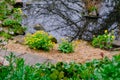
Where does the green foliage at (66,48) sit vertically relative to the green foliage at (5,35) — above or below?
below

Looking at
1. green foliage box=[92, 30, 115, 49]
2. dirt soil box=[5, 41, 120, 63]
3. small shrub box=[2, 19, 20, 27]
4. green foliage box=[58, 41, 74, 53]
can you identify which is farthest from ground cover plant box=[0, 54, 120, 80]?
small shrub box=[2, 19, 20, 27]

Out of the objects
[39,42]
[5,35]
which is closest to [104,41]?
[39,42]

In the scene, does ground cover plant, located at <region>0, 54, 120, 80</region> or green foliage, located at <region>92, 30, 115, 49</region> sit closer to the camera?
ground cover plant, located at <region>0, 54, 120, 80</region>

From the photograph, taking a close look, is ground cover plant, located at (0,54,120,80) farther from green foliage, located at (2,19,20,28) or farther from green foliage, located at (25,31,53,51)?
→ green foliage, located at (2,19,20,28)

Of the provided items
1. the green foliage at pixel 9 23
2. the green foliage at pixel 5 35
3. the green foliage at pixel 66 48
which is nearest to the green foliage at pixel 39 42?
the green foliage at pixel 66 48

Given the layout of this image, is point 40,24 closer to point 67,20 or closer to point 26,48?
point 67,20

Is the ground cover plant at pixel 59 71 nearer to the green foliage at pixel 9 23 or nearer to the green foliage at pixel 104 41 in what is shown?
the green foliage at pixel 104 41

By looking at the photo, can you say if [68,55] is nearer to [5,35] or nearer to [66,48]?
[66,48]

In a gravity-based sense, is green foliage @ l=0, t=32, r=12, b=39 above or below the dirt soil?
→ above

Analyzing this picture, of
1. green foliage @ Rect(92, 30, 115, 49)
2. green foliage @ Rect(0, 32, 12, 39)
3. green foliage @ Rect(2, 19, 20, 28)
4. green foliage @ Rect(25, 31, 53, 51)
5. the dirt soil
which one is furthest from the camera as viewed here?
green foliage @ Rect(2, 19, 20, 28)

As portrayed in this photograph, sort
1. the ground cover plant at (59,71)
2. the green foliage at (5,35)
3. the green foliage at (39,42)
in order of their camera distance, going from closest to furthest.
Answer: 1. the ground cover plant at (59,71)
2. the green foliage at (39,42)
3. the green foliage at (5,35)

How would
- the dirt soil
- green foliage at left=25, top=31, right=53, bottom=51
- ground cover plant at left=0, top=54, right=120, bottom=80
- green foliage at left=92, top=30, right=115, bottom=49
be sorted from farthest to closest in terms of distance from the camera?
green foliage at left=92, top=30, right=115, bottom=49, green foliage at left=25, top=31, right=53, bottom=51, the dirt soil, ground cover plant at left=0, top=54, right=120, bottom=80

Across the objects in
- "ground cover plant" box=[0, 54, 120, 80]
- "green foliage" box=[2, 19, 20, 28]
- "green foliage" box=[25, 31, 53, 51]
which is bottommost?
"green foliage" box=[25, 31, 53, 51]

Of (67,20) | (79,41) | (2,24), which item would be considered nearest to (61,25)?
(67,20)
